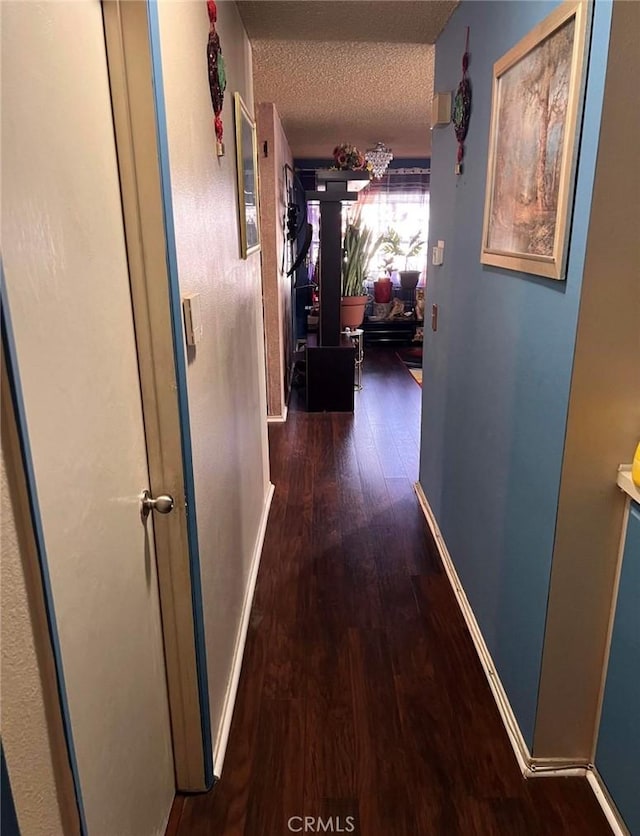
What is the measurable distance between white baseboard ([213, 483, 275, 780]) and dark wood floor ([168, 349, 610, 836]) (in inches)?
1.0

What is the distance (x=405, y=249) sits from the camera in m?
7.86

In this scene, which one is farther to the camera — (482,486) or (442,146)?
(442,146)

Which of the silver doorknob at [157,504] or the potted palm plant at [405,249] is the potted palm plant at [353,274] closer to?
the potted palm plant at [405,249]

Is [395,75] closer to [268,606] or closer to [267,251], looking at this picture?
[267,251]

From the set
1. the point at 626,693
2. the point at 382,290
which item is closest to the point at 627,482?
the point at 626,693

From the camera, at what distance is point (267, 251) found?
14.6 feet

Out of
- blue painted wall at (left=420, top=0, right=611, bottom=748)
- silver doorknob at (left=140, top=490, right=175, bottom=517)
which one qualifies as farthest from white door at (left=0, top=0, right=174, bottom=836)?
blue painted wall at (left=420, top=0, right=611, bottom=748)

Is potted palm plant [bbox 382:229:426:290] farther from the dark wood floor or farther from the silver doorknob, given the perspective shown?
the silver doorknob

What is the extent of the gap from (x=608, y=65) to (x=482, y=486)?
4.16 feet

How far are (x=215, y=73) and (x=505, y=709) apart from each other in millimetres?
1978

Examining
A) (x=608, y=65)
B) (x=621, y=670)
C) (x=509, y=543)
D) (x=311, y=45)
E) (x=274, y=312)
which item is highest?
(x=311, y=45)

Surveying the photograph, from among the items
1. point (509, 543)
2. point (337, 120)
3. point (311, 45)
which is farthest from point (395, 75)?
point (509, 543)

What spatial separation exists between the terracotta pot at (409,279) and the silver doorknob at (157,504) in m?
6.80

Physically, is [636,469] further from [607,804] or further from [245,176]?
[245,176]
